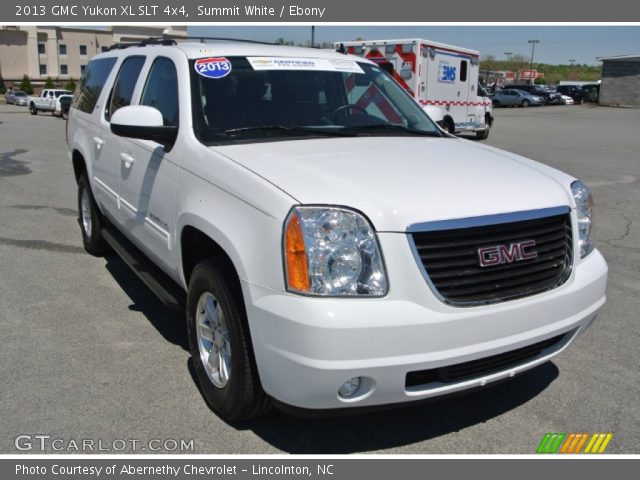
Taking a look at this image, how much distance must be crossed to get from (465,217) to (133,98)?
9.85ft

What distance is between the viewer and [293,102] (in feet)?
13.5

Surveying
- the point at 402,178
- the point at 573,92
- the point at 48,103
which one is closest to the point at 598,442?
the point at 402,178

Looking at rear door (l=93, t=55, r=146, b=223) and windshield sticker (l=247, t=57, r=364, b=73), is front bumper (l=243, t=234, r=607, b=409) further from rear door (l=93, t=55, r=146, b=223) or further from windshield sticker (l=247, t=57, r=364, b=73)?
rear door (l=93, t=55, r=146, b=223)

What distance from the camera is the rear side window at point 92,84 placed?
18.9 ft

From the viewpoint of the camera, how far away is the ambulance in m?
18.4

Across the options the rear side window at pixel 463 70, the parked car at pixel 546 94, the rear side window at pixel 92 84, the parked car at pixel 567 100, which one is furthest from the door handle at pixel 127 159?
the parked car at pixel 567 100

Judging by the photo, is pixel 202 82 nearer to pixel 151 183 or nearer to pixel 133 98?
pixel 151 183

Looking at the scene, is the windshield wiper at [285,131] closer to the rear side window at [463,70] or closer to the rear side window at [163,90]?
the rear side window at [163,90]

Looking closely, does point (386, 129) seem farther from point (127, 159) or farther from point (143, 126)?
point (127, 159)

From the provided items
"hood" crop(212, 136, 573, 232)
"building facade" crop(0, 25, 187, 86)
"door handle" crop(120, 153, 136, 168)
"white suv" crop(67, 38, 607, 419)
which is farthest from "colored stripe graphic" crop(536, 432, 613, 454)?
"building facade" crop(0, 25, 187, 86)

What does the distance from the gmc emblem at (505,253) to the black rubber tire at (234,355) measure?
1.16 metres

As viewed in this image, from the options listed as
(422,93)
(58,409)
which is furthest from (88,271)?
(422,93)

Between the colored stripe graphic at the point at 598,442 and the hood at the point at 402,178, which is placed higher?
the hood at the point at 402,178

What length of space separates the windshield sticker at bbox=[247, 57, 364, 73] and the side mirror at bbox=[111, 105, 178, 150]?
2.65 feet
